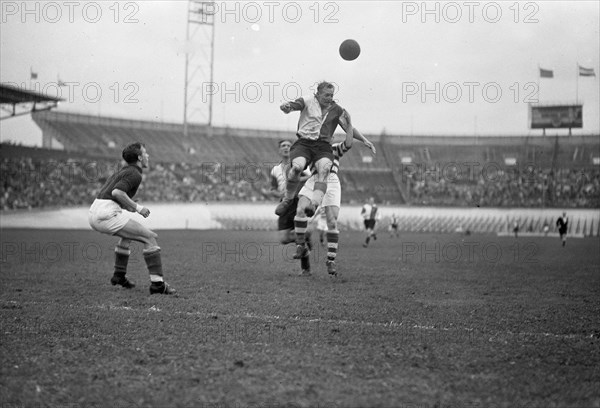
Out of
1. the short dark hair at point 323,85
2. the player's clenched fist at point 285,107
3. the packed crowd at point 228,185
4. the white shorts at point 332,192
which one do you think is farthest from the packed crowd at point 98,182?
the player's clenched fist at point 285,107

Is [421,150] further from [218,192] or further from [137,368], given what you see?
[137,368]

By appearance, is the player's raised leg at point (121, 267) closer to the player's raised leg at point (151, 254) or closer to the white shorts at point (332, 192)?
the player's raised leg at point (151, 254)

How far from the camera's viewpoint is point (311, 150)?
9.87 meters

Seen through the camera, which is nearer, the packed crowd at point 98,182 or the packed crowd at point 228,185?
the packed crowd at point 98,182

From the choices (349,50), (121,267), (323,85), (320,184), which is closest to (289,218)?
(320,184)

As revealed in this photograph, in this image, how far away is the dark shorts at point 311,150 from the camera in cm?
976

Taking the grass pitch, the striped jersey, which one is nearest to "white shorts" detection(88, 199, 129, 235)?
the grass pitch

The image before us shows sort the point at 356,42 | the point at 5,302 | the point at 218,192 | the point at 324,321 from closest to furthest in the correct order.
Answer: the point at 324,321 < the point at 5,302 < the point at 356,42 < the point at 218,192

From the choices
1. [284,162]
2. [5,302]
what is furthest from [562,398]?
[284,162]

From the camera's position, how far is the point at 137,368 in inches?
158

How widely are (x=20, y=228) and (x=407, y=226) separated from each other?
29623mm

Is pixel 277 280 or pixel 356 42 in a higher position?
pixel 356 42

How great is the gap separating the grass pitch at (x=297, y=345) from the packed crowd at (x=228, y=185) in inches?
1297

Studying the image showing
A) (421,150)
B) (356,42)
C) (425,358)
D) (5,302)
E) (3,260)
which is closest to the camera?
(425,358)
